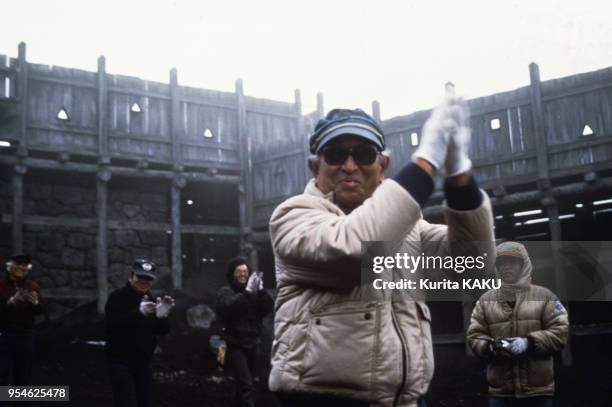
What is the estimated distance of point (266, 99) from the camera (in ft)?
65.3

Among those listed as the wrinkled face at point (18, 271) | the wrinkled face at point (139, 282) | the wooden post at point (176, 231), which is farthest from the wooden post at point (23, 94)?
the wrinkled face at point (139, 282)

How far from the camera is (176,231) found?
57.7ft

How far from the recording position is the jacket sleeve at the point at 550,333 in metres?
5.08

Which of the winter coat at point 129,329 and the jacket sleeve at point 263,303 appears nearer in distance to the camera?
the winter coat at point 129,329

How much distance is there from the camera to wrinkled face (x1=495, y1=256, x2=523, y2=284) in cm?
531

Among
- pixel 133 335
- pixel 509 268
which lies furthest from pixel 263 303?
pixel 509 268

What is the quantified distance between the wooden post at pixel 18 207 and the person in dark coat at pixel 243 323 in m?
8.82

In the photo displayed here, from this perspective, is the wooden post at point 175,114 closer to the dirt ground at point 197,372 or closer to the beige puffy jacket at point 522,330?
the dirt ground at point 197,372

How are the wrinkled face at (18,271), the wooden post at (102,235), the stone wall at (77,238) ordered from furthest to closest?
the wooden post at (102,235) < the stone wall at (77,238) < the wrinkled face at (18,271)

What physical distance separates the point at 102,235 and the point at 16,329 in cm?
869

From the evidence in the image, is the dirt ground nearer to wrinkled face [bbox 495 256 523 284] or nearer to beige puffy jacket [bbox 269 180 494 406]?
wrinkled face [bbox 495 256 523 284]

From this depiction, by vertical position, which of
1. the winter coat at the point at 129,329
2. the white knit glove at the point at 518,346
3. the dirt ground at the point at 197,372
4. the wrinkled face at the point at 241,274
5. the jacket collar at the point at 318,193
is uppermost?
the wrinkled face at the point at 241,274

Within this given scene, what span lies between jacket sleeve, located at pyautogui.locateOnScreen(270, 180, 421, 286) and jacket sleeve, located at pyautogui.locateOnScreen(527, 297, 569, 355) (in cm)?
360

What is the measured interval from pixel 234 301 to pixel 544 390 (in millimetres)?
4166
